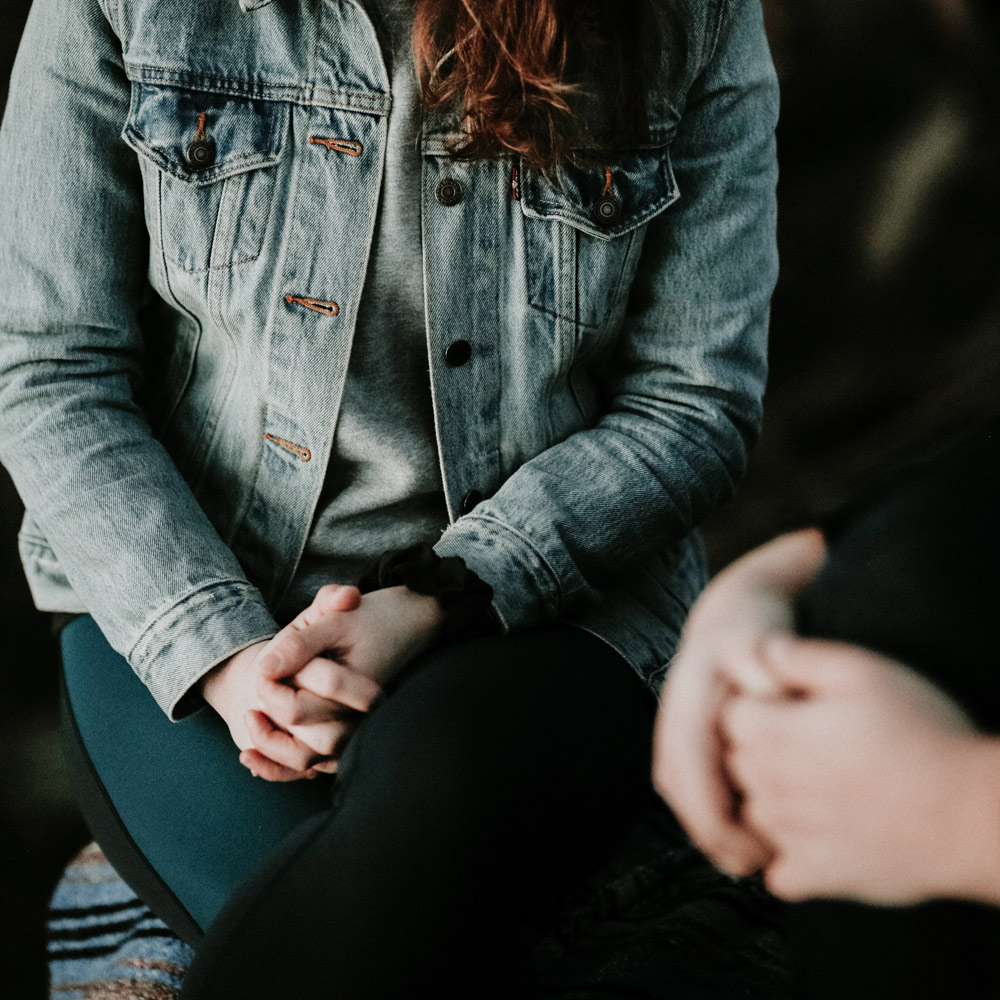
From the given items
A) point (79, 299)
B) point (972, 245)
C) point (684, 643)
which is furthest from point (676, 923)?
point (79, 299)

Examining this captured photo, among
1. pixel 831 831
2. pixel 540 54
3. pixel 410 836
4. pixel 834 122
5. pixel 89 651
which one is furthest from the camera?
pixel 834 122

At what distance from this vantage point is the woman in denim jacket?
58 centimetres

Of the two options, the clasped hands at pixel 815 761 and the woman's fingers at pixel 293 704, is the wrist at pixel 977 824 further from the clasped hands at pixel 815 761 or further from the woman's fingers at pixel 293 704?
the woman's fingers at pixel 293 704

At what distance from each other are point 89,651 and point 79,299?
27 centimetres

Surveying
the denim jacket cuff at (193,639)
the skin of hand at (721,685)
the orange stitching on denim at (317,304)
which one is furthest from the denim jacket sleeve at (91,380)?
the skin of hand at (721,685)

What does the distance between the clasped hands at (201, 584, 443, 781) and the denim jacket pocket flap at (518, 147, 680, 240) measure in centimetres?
29

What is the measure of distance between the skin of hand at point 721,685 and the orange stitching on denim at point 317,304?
1.31ft

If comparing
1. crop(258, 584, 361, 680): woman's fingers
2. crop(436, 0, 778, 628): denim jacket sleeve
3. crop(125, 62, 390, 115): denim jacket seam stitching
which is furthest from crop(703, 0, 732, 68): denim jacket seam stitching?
crop(258, 584, 361, 680): woman's fingers

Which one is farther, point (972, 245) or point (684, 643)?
point (972, 245)

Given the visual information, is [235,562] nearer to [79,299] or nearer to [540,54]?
[79,299]

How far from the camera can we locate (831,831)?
0.26 m

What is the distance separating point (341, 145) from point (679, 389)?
30 cm

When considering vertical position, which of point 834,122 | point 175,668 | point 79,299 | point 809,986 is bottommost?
point 175,668

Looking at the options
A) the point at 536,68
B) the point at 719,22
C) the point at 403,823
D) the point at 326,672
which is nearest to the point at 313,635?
the point at 326,672
